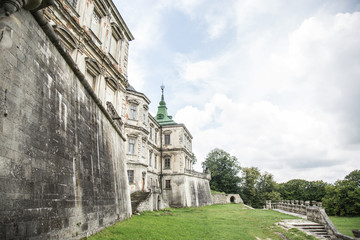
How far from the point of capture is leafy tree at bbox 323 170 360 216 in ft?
98.5

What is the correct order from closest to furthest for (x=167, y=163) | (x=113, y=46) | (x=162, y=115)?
(x=113, y=46), (x=167, y=163), (x=162, y=115)

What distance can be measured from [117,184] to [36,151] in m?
7.20

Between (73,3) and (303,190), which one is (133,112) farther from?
(303,190)

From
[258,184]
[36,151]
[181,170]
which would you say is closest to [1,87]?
[36,151]

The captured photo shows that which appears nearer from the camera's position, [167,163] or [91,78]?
[91,78]

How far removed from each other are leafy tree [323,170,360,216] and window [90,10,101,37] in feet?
112

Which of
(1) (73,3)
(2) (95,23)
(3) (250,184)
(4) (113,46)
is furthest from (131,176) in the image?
(3) (250,184)

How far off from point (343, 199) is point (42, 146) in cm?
3661

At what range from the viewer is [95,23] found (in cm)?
1395

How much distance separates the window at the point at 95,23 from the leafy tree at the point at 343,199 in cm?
3405

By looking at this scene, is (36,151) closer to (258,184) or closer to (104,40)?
(104,40)

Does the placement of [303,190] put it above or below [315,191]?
above

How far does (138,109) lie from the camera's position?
86.9ft

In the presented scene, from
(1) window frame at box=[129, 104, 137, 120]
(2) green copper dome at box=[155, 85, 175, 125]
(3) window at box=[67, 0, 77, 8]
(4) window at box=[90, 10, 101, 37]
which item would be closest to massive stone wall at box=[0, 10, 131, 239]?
(3) window at box=[67, 0, 77, 8]
